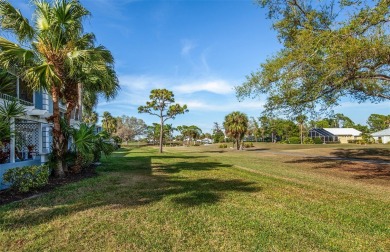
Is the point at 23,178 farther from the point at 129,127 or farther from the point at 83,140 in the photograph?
the point at 129,127

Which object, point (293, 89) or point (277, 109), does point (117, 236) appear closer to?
point (293, 89)

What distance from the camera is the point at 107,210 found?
616 cm

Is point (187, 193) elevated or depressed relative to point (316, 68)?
depressed

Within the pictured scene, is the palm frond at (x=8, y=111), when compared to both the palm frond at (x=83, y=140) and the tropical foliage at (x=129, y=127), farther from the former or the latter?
the tropical foliage at (x=129, y=127)

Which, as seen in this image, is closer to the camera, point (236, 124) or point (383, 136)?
point (236, 124)

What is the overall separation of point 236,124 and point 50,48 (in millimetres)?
34835

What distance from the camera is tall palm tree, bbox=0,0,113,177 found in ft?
29.4

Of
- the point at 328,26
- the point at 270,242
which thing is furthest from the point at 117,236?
the point at 328,26

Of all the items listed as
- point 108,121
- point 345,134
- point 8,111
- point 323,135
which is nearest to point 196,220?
point 8,111

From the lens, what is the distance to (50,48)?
32.0 feet

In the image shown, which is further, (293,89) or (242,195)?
(293,89)

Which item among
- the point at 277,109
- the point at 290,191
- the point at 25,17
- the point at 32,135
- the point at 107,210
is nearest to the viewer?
the point at 107,210

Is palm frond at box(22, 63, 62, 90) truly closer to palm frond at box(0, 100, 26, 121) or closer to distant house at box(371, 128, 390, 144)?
palm frond at box(0, 100, 26, 121)

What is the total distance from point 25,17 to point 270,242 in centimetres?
1033
